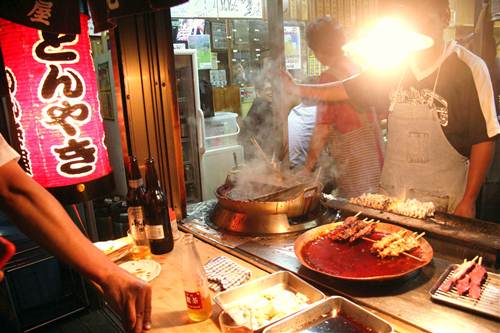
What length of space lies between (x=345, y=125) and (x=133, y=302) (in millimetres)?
3077

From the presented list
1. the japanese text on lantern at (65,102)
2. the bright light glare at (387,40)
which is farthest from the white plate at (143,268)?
the bright light glare at (387,40)

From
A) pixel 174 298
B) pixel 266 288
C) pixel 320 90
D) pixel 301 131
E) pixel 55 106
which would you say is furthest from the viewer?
pixel 301 131

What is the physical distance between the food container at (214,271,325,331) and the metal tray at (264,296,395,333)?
10 centimetres

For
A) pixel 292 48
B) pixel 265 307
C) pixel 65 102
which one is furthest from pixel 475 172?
pixel 292 48

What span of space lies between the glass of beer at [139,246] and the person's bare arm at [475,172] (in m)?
2.27

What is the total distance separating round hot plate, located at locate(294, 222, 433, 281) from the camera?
6.32ft

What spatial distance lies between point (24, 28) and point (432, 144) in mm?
3012

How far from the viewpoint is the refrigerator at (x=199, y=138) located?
6926mm

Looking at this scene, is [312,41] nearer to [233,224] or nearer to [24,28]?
[233,224]

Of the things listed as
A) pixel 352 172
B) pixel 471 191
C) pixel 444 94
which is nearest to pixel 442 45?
pixel 444 94

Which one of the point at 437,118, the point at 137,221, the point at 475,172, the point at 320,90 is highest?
the point at 320,90

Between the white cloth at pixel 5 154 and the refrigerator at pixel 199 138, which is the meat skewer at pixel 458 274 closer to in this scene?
the white cloth at pixel 5 154

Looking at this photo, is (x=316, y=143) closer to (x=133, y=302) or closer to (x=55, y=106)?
(x=55, y=106)

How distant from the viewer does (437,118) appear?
2992mm
